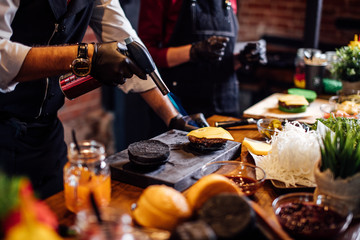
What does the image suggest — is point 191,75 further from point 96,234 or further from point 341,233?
point 96,234

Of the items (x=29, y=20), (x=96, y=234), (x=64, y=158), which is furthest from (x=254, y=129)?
(x=96, y=234)

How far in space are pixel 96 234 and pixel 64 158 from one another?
1.52 metres

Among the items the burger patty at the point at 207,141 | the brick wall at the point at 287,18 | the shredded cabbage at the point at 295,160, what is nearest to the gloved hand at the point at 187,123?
the burger patty at the point at 207,141

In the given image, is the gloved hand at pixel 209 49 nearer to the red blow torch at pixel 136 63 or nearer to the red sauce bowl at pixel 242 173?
the red blow torch at pixel 136 63

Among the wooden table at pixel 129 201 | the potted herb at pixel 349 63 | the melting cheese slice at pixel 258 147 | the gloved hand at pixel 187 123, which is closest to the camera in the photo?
the wooden table at pixel 129 201

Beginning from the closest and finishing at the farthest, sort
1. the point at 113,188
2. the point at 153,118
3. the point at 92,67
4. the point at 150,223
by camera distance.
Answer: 1. the point at 150,223
2. the point at 113,188
3. the point at 92,67
4. the point at 153,118

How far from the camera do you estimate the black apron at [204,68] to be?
291 cm

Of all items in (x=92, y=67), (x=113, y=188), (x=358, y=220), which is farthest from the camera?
(x=92, y=67)

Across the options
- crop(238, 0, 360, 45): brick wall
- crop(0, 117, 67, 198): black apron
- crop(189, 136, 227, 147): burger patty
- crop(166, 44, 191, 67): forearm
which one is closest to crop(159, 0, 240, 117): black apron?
crop(166, 44, 191, 67): forearm

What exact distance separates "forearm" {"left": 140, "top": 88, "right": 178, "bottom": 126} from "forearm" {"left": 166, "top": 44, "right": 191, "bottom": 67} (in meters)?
0.57

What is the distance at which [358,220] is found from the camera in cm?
137

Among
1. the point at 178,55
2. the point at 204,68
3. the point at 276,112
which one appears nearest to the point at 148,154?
the point at 276,112

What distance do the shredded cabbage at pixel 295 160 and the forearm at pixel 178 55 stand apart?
1352mm

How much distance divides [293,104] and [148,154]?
50.0 inches
